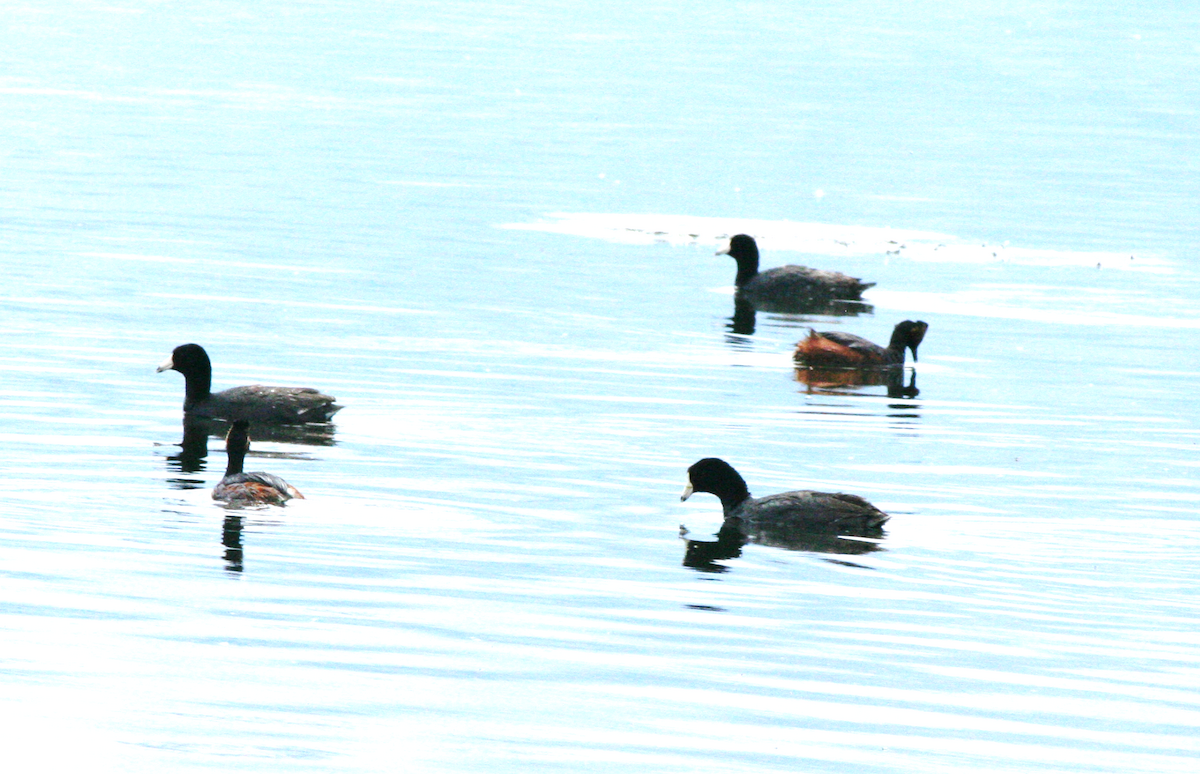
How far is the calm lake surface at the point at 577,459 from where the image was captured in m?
11.5

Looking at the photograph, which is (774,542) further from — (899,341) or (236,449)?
(899,341)

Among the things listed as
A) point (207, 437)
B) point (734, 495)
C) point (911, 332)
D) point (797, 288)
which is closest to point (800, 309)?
point (797, 288)

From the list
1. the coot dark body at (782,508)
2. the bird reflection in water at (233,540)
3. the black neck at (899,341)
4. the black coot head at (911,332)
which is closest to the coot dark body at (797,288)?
the black coot head at (911,332)

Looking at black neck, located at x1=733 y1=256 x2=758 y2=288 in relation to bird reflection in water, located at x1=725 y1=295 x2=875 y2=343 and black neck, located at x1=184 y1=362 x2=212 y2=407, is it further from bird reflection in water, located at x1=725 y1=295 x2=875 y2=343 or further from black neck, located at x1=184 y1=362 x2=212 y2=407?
black neck, located at x1=184 y1=362 x2=212 y2=407

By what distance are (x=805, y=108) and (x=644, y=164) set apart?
2022cm

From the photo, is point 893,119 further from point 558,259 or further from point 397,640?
point 397,640

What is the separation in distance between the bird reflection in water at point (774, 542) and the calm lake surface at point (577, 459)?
0.13 metres

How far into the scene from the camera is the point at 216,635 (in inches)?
502

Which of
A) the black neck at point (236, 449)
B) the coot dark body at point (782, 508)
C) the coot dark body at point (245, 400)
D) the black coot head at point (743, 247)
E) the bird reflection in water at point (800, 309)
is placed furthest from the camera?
the black coot head at point (743, 247)

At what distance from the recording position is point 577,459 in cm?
1944

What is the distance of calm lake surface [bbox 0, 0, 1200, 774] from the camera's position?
11.5m

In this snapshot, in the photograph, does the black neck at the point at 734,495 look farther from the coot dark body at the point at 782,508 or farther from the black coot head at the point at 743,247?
the black coot head at the point at 743,247

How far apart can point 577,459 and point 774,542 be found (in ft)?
10.9

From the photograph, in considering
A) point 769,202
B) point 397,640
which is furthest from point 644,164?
point 397,640
